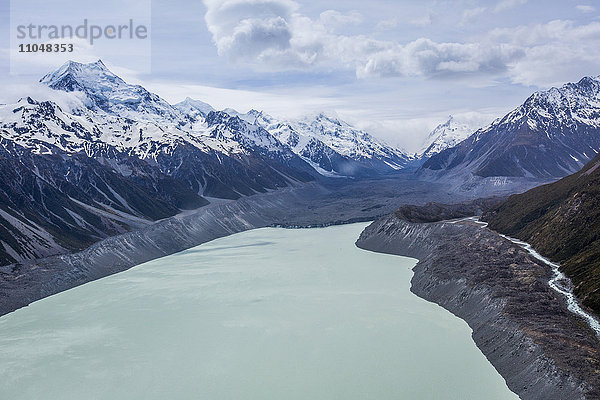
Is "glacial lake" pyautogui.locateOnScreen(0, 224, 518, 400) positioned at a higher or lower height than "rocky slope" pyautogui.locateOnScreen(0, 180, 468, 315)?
lower

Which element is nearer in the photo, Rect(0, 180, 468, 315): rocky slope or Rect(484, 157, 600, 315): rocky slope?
Rect(484, 157, 600, 315): rocky slope

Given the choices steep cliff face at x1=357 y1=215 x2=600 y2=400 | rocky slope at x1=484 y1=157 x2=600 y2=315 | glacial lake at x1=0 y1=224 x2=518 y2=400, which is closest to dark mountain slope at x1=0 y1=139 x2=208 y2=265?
glacial lake at x1=0 y1=224 x2=518 y2=400

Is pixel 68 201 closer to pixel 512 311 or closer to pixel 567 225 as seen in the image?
pixel 512 311

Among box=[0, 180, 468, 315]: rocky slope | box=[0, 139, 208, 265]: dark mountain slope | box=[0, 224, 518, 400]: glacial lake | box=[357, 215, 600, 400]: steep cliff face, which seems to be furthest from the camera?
box=[0, 139, 208, 265]: dark mountain slope

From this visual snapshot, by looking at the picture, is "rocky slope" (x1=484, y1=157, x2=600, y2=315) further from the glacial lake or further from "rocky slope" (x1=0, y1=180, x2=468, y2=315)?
"rocky slope" (x1=0, y1=180, x2=468, y2=315)

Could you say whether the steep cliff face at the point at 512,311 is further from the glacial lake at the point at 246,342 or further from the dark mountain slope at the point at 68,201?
the dark mountain slope at the point at 68,201

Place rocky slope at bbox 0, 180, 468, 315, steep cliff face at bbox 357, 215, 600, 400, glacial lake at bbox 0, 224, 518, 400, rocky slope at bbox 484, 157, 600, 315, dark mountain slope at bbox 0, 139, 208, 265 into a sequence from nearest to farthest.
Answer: steep cliff face at bbox 357, 215, 600, 400, glacial lake at bbox 0, 224, 518, 400, rocky slope at bbox 484, 157, 600, 315, rocky slope at bbox 0, 180, 468, 315, dark mountain slope at bbox 0, 139, 208, 265

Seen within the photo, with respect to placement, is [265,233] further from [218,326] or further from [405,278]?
[218,326]

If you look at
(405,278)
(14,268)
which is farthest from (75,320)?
(405,278)

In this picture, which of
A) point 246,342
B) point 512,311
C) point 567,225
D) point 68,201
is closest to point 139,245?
point 68,201
